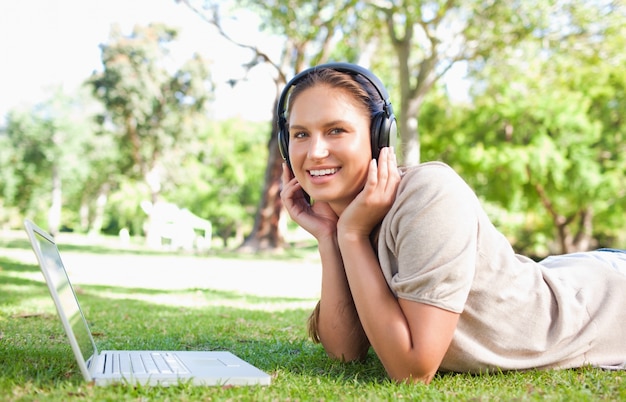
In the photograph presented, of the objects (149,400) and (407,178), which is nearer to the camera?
(149,400)

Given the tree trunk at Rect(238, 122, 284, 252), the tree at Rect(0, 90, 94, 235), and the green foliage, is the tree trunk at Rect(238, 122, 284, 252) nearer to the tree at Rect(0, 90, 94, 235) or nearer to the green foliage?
the green foliage

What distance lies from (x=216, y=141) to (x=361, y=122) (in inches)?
1663

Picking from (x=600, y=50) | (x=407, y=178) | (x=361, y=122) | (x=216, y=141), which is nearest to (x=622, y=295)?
(x=407, y=178)

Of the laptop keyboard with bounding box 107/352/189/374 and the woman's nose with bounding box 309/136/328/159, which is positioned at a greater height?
the woman's nose with bounding box 309/136/328/159

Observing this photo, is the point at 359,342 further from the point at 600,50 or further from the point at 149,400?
the point at 600,50

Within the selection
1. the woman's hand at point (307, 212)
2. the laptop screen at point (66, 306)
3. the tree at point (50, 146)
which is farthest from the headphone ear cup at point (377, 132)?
the tree at point (50, 146)

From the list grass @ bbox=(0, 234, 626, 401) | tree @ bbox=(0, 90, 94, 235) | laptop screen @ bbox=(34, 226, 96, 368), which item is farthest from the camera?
tree @ bbox=(0, 90, 94, 235)

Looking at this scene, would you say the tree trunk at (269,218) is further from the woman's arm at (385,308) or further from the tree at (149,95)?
the woman's arm at (385,308)

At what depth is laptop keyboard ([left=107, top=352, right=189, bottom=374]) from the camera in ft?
7.63

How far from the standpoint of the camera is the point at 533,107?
80.2 feet

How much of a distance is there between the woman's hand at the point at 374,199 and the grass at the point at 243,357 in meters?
0.65

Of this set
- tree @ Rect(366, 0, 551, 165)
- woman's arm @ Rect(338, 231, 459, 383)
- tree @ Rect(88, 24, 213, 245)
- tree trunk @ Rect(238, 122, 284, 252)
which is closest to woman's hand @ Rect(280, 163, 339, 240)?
woman's arm @ Rect(338, 231, 459, 383)

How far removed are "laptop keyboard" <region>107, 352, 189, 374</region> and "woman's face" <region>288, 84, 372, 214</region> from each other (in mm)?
944

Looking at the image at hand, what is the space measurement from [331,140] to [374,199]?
33 centimetres
